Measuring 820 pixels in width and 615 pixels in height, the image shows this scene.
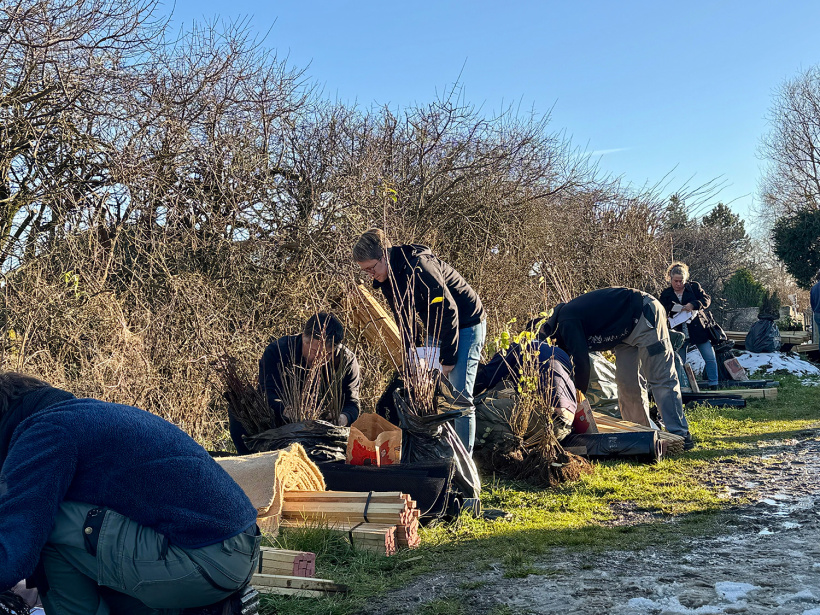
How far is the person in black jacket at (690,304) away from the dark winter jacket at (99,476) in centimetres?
747

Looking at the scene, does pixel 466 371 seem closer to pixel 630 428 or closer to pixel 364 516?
pixel 364 516

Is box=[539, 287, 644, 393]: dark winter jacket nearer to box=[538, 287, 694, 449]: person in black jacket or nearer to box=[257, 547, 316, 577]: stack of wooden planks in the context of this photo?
box=[538, 287, 694, 449]: person in black jacket

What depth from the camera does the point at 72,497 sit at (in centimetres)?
216

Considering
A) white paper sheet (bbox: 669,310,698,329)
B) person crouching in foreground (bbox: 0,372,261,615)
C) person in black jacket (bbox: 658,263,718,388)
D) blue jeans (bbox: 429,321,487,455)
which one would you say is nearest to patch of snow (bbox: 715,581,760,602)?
person crouching in foreground (bbox: 0,372,261,615)

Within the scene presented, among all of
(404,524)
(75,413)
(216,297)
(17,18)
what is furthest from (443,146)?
(75,413)

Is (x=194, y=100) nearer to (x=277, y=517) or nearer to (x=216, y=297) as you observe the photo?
(x=216, y=297)

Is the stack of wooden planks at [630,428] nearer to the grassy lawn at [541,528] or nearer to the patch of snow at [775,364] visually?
the grassy lawn at [541,528]

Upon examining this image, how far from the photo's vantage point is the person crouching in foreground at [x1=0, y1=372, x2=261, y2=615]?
2084 mm

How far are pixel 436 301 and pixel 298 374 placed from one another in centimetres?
121

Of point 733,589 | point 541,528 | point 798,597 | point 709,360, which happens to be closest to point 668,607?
point 733,589

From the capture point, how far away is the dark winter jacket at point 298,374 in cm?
518

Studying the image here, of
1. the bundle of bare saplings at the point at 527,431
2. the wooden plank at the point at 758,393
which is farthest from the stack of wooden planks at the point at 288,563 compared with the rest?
the wooden plank at the point at 758,393

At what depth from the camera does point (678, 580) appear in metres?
3.19

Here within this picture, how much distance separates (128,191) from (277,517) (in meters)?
4.65
